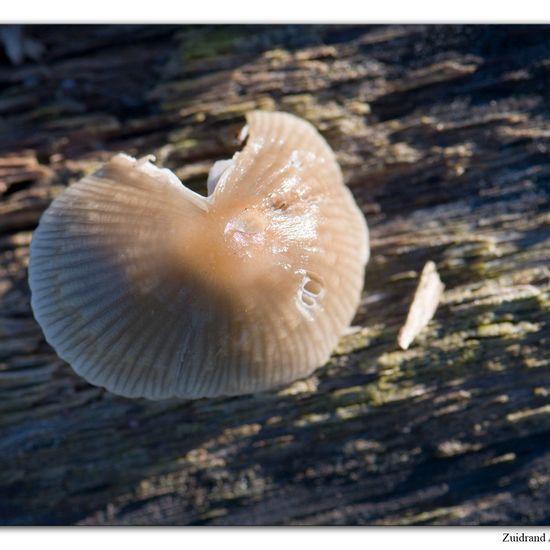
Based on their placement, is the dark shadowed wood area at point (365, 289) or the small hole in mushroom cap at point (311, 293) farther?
the dark shadowed wood area at point (365, 289)

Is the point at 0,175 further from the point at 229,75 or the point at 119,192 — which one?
the point at 229,75

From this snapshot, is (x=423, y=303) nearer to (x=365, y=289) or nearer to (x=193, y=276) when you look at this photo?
(x=365, y=289)

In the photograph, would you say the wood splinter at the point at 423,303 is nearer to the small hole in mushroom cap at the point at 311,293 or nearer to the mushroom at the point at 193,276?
the mushroom at the point at 193,276

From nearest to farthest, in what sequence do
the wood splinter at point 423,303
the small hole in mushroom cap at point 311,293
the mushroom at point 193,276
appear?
the mushroom at point 193,276 < the small hole in mushroom cap at point 311,293 < the wood splinter at point 423,303

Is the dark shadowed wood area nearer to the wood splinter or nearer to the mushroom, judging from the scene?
the wood splinter

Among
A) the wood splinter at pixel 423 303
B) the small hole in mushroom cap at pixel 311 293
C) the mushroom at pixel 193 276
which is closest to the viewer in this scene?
the mushroom at pixel 193 276

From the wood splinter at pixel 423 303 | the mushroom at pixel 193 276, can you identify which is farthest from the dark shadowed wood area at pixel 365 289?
the mushroom at pixel 193 276

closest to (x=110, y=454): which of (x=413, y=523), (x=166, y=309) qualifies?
(x=166, y=309)
